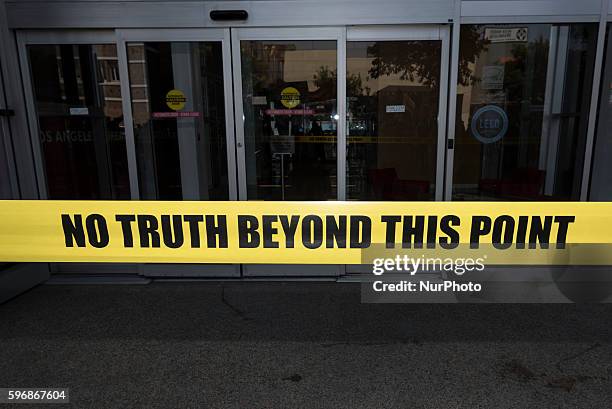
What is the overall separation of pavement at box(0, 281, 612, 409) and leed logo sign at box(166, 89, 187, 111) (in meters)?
2.31

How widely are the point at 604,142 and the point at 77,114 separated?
6426 mm

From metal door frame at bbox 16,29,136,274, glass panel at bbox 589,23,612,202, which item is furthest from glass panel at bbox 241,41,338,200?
glass panel at bbox 589,23,612,202

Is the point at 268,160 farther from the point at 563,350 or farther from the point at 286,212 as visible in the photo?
the point at 563,350

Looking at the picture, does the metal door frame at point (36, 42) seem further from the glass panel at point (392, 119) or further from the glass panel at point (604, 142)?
the glass panel at point (604, 142)

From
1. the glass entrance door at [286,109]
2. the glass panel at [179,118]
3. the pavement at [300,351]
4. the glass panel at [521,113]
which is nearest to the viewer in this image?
the pavement at [300,351]

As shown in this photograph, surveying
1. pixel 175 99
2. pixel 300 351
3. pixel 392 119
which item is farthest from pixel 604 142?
pixel 175 99

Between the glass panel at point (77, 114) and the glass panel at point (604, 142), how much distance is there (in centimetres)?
573

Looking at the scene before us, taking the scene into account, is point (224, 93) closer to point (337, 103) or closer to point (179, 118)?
point (179, 118)

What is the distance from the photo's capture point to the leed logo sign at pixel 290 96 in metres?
5.04

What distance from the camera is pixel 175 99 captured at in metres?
4.92

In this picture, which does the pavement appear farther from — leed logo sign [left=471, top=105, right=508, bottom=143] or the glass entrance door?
leed logo sign [left=471, top=105, right=508, bottom=143]

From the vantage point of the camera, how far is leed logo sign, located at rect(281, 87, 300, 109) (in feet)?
16.5

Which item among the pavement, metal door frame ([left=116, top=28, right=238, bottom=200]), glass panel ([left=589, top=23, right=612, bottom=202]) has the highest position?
metal door frame ([left=116, top=28, right=238, bottom=200])

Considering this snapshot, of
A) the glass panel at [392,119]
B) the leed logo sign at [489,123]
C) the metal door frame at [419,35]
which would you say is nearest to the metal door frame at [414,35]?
the metal door frame at [419,35]
